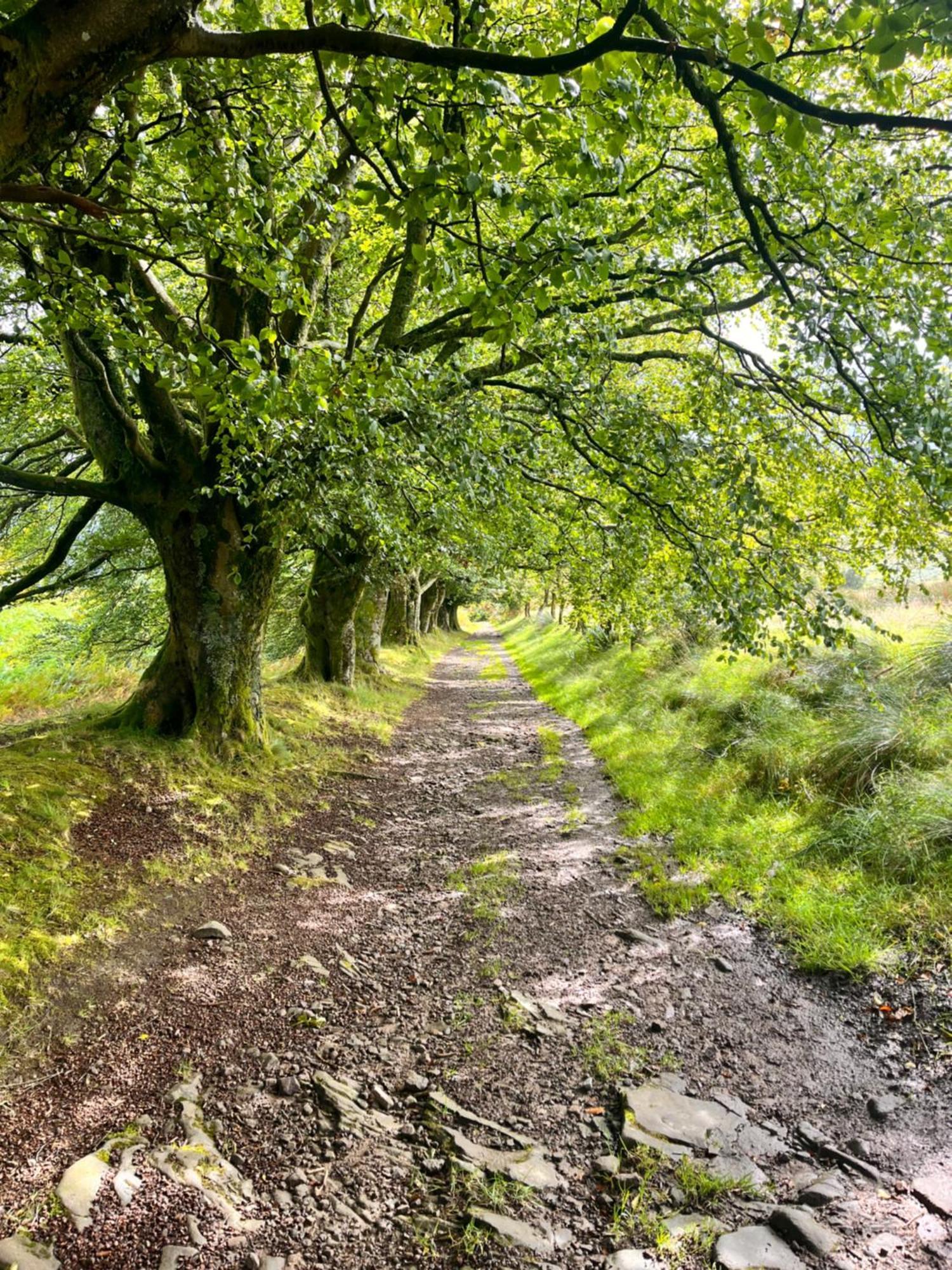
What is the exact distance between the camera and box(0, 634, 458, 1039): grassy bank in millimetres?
4773

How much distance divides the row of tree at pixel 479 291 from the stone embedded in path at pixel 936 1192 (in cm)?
351

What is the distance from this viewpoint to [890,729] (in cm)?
770

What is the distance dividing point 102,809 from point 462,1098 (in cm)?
457

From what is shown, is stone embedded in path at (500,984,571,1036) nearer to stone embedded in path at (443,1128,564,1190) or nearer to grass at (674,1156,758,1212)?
stone embedded in path at (443,1128,564,1190)

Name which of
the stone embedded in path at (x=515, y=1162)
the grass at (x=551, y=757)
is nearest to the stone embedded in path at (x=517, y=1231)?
the stone embedded in path at (x=515, y=1162)

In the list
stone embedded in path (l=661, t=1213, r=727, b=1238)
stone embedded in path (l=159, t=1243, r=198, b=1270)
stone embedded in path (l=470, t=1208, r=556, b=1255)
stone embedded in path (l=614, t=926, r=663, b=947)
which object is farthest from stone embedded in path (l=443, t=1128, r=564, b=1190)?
stone embedded in path (l=614, t=926, r=663, b=947)

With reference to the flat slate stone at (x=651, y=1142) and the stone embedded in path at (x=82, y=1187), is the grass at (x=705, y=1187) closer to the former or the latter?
the flat slate stone at (x=651, y=1142)

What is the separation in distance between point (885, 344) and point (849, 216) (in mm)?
1391

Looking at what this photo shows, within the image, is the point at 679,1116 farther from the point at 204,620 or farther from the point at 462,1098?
the point at 204,620

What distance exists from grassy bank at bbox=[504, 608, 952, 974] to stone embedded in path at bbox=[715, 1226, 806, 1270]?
2619 mm

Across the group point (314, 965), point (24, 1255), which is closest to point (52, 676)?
point (314, 965)

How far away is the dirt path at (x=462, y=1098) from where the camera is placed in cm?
300

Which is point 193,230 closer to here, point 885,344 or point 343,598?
point 885,344

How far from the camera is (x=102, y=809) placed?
648 centimetres
